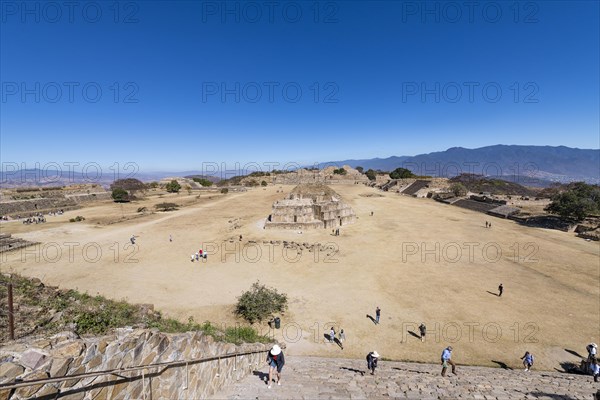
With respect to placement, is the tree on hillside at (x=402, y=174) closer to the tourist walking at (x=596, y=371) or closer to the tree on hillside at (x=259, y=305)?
the tourist walking at (x=596, y=371)

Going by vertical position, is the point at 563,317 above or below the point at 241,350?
below

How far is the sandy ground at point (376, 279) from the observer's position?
13.6 m

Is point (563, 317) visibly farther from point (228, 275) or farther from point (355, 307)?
point (228, 275)

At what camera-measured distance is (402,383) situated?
894 cm

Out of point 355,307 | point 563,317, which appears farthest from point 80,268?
point 563,317

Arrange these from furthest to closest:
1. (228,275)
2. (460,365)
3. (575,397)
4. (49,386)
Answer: (228,275)
(460,365)
(575,397)
(49,386)

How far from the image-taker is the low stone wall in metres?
3.45

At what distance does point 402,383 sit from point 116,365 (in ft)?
29.1

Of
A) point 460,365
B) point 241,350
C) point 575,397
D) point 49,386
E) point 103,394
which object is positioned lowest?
point 460,365

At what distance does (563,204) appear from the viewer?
1473 inches

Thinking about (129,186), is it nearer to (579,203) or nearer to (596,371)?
(596,371)

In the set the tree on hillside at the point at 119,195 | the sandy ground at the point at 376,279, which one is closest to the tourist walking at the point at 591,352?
the sandy ground at the point at 376,279

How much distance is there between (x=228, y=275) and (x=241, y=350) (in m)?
13.0

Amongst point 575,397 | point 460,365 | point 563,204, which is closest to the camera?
point 575,397
